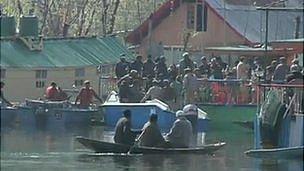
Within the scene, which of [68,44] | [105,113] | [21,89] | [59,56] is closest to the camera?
[21,89]

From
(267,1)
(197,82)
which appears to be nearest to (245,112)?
(197,82)

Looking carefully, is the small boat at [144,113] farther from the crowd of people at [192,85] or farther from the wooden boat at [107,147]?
the wooden boat at [107,147]

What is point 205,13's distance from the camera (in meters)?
44.5

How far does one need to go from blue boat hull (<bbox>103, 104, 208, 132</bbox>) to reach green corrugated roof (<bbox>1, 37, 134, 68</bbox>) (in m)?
1.45

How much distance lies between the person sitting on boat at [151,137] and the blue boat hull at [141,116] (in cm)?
682

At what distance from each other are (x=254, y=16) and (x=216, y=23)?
1.77m

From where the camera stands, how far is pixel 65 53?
57.4 ft

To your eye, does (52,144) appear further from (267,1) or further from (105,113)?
(267,1)

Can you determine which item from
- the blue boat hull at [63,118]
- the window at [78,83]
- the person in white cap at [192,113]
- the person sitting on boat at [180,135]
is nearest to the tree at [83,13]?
the window at [78,83]

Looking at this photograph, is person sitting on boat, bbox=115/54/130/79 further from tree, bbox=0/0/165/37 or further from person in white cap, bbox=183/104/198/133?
person in white cap, bbox=183/104/198/133

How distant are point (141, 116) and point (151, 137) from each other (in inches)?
316

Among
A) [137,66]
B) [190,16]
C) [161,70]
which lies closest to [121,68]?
[137,66]

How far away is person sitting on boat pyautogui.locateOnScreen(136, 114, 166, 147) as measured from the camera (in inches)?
787

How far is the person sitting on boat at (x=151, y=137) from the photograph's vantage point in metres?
20.0
